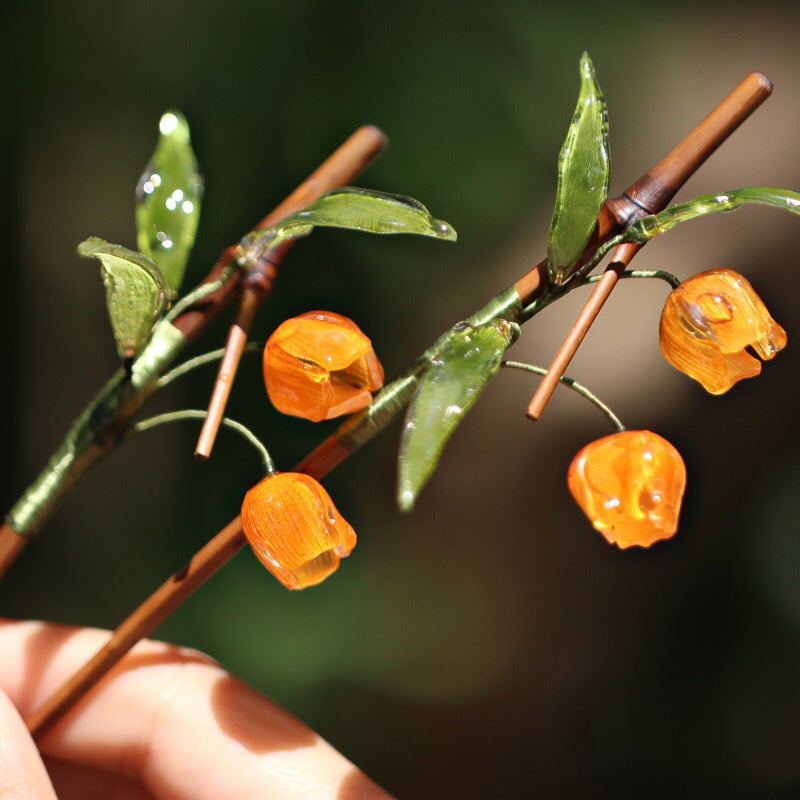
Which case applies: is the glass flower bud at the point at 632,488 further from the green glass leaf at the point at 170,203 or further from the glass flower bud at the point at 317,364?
the green glass leaf at the point at 170,203

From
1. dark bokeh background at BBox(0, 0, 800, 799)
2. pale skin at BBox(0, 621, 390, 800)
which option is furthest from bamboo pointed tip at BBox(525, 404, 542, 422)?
dark bokeh background at BBox(0, 0, 800, 799)

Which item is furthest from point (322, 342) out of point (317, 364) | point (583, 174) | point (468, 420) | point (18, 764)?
point (468, 420)

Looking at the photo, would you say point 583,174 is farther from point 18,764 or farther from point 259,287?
point 18,764

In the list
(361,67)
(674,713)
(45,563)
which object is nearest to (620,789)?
(674,713)

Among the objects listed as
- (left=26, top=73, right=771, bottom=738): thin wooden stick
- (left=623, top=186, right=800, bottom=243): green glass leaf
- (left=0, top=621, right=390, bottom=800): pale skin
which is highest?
(left=623, top=186, right=800, bottom=243): green glass leaf

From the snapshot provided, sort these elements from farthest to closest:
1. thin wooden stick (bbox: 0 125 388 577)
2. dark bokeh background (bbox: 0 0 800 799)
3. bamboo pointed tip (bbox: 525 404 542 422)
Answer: dark bokeh background (bbox: 0 0 800 799) < thin wooden stick (bbox: 0 125 388 577) < bamboo pointed tip (bbox: 525 404 542 422)

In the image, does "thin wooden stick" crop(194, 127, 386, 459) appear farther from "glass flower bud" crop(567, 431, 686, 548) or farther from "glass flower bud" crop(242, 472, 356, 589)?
"glass flower bud" crop(567, 431, 686, 548)
